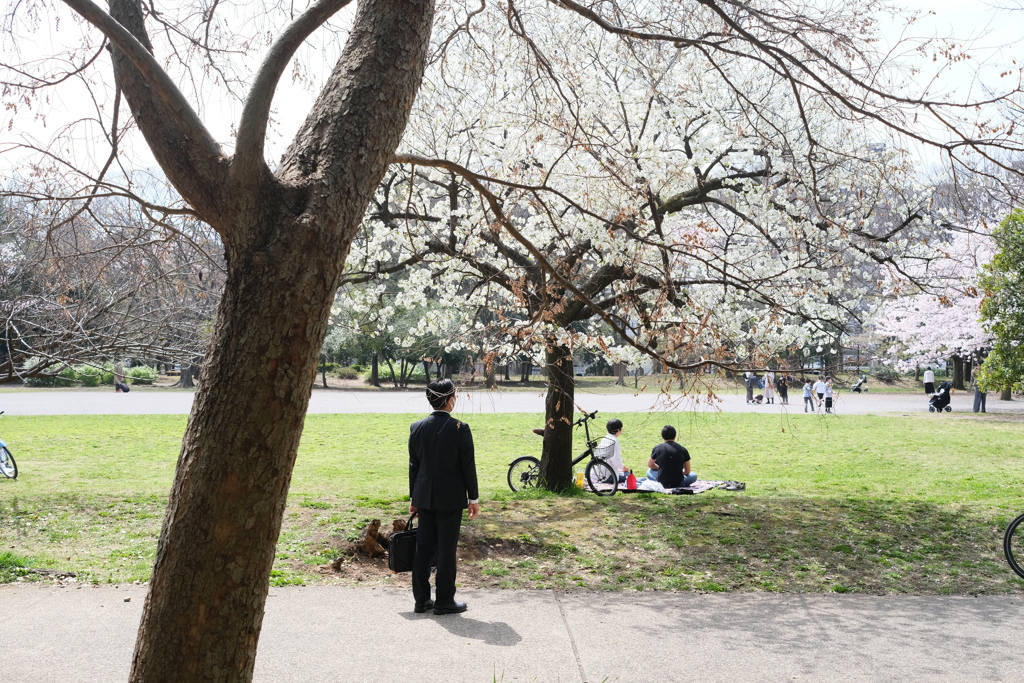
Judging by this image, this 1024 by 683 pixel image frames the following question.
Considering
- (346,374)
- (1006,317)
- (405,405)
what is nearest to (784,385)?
(1006,317)

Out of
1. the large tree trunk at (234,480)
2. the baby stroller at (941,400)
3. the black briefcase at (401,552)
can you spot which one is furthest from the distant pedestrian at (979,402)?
the large tree trunk at (234,480)

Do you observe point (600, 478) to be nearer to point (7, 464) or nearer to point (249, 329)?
point (7, 464)

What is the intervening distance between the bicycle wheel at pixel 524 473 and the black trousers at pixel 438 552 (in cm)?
628

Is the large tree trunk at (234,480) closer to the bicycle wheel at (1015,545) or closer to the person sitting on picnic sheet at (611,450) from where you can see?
the bicycle wheel at (1015,545)

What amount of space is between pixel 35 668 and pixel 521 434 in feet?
53.7

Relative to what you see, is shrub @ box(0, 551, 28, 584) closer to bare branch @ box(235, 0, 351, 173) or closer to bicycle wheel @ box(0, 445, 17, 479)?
bare branch @ box(235, 0, 351, 173)

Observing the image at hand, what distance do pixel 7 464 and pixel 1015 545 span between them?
565 inches

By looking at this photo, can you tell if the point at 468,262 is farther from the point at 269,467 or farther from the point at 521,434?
→ the point at 521,434

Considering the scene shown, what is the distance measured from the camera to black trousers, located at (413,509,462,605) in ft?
19.7

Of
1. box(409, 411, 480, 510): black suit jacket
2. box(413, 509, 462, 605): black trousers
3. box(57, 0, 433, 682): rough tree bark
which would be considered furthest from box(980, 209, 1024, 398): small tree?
box(57, 0, 433, 682): rough tree bark

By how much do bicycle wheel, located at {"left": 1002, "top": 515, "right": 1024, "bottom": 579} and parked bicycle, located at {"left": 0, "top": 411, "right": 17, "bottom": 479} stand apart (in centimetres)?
1387

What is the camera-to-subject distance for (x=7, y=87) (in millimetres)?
5145

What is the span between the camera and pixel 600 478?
12.1 m

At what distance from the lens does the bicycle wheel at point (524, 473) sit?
41.7 feet
